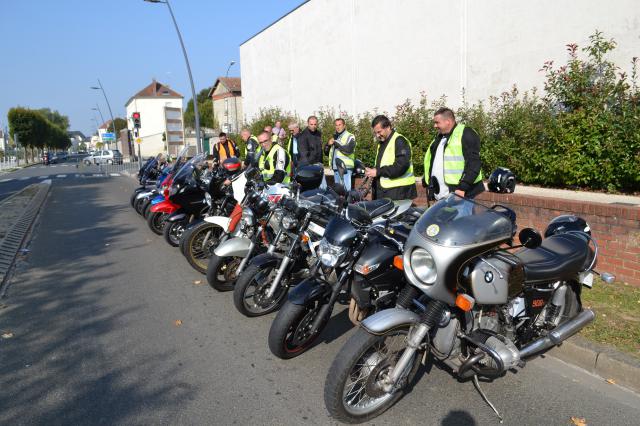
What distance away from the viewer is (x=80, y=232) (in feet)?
31.1

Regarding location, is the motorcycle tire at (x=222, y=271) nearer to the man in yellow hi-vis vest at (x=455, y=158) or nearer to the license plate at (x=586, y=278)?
the man in yellow hi-vis vest at (x=455, y=158)

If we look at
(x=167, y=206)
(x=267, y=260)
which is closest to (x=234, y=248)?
(x=267, y=260)

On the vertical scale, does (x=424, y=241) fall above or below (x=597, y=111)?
below

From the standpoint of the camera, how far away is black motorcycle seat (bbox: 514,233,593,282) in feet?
10.6

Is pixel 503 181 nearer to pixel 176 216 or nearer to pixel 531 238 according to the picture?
pixel 531 238

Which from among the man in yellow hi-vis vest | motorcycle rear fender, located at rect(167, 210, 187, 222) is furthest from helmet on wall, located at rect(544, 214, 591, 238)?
motorcycle rear fender, located at rect(167, 210, 187, 222)

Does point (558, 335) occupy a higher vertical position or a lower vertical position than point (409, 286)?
lower

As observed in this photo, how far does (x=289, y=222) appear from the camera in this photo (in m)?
4.42

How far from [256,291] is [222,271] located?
91cm

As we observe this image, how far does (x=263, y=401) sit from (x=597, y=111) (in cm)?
587

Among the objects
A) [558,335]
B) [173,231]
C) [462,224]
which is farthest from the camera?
[173,231]

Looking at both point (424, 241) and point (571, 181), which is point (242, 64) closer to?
point (571, 181)

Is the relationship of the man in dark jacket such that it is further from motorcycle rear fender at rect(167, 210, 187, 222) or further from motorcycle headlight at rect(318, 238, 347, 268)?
motorcycle headlight at rect(318, 238, 347, 268)

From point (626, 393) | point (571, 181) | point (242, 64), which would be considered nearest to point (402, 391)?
point (626, 393)
